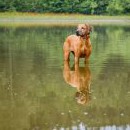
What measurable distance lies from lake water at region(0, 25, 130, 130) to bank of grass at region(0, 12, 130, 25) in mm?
27772

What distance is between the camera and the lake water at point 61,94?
24.2ft

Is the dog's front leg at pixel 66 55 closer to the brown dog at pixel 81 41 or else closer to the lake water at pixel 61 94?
the lake water at pixel 61 94

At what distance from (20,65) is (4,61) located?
3.65 feet

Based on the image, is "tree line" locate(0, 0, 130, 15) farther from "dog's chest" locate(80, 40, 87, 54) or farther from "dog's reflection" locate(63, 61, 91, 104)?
"dog's chest" locate(80, 40, 87, 54)

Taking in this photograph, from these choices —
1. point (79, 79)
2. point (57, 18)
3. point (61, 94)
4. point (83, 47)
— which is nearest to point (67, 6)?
point (57, 18)

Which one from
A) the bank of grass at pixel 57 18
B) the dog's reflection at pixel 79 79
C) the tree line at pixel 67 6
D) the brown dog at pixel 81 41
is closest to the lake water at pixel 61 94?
the dog's reflection at pixel 79 79

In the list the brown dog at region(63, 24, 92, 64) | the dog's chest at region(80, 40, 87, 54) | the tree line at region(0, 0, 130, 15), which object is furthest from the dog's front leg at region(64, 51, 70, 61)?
the tree line at region(0, 0, 130, 15)

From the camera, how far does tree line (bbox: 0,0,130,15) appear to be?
48531mm

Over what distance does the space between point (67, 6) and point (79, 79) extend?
38.1m

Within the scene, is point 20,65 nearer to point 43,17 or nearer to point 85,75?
point 85,75

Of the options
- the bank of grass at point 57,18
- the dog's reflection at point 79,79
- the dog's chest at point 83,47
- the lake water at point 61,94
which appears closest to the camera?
the lake water at point 61,94

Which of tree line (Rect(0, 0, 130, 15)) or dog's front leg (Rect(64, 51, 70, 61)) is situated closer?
dog's front leg (Rect(64, 51, 70, 61))

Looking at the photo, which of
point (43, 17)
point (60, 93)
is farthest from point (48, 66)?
point (43, 17)

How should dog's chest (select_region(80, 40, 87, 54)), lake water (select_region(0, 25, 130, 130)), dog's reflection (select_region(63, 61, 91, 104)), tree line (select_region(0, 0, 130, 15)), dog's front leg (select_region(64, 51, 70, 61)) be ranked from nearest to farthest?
lake water (select_region(0, 25, 130, 130))
dog's reflection (select_region(63, 61, 91, 104))
dog's chest (select_region(80, 40, 87, 54))
dog's front leg (select_region(64, 51, 70, 61))
tree line (select_region(0, 0, 130, 15))
